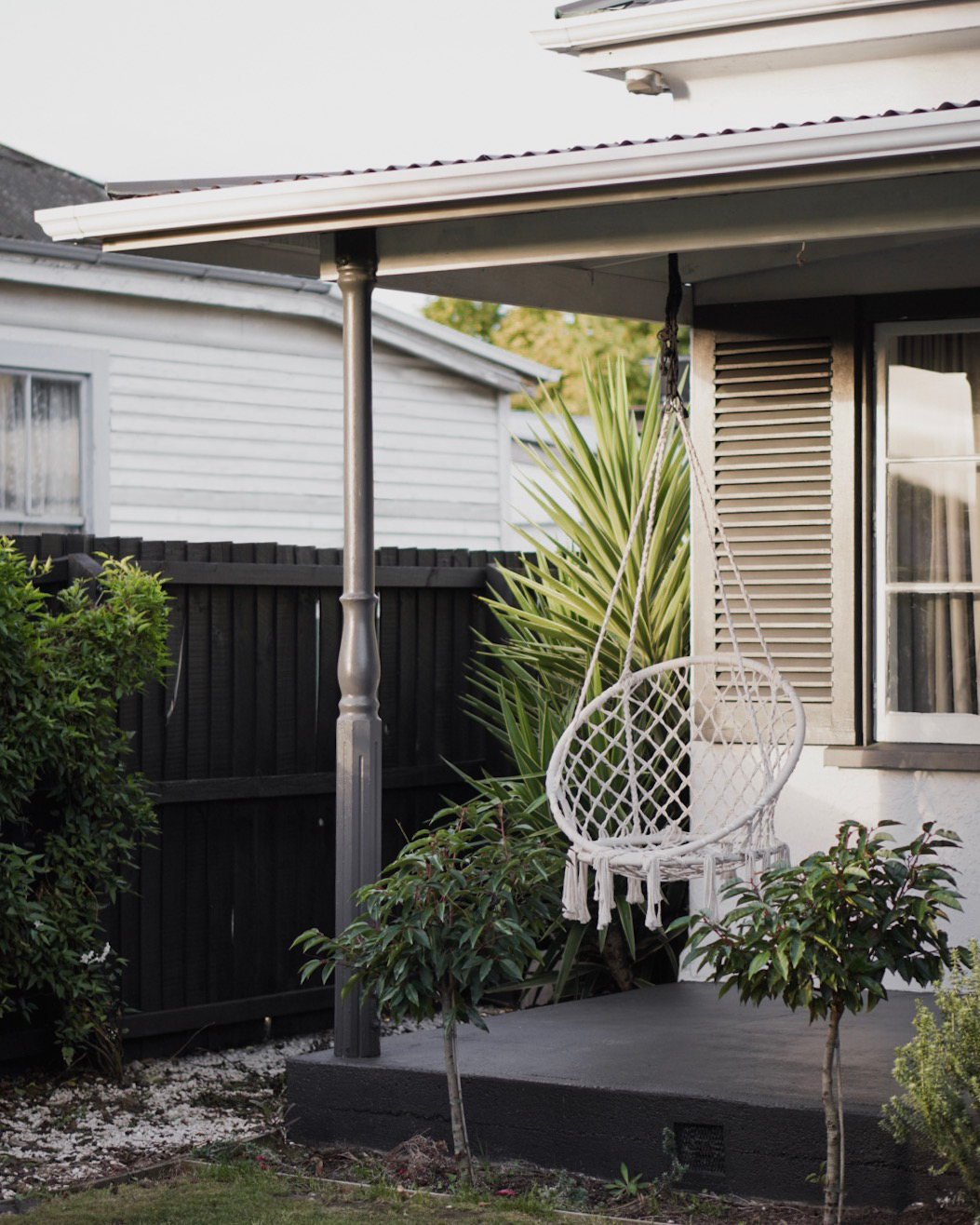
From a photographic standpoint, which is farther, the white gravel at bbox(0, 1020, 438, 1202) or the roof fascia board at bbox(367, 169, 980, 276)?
the white gravel at bbox(0, 1020, 438, 1202)

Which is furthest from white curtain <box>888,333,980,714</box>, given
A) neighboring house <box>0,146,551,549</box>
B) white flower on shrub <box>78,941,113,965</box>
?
neighboring house <box>0,146,551,549</box>

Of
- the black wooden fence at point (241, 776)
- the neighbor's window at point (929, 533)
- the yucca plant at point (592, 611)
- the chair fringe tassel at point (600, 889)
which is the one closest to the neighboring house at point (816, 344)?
the neighbor's window at point (929, 533)

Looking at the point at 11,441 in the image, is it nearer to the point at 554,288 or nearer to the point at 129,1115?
the point at 554,288

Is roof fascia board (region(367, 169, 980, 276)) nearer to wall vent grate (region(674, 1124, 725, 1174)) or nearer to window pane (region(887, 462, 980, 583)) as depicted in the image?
window pane (region(887, 462, 980, 583))

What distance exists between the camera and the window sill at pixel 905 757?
5.26 meters

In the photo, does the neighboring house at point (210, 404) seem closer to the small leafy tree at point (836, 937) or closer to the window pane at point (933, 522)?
the window pane at point (933, 522)

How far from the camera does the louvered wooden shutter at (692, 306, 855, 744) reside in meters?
5.55

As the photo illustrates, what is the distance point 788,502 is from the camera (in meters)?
5.68

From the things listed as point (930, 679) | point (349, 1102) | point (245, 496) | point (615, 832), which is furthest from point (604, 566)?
point (245, 496)

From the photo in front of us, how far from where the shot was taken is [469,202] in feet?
14.5

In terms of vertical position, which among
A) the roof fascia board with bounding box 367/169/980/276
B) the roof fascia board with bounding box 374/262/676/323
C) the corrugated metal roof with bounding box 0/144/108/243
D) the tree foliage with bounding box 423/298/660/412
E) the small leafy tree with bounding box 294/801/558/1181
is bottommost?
the small leafy tree with bounding box 294/801/558/1181

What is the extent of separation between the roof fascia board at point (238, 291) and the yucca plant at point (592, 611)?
307 cm

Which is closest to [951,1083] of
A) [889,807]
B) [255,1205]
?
[255,1205]

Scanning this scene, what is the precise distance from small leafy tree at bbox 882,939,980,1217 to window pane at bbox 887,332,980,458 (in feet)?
7.54
